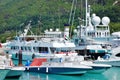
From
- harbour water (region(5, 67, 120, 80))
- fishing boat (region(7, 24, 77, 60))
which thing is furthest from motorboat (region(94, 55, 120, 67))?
harbour water (region(5, 67, 120, 80))

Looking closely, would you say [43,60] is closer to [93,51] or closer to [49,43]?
[49,43]

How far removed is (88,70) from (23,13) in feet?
420

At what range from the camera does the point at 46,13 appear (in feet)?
529

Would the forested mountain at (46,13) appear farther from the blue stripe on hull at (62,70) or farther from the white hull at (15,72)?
the white hull at (15,72)

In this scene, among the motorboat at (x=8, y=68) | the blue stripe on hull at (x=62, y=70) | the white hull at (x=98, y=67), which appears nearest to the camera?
the motorboat at (x=8, y=68)

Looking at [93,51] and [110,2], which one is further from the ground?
[110,2]

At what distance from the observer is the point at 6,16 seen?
189250 millimetres

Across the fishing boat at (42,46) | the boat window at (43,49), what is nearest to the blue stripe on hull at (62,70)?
the fishing boat at (42,46)

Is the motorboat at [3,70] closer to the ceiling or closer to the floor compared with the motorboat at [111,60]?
closer to the ceiling

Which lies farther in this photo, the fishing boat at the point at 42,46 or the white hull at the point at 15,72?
the fishing boat at the point at 42,46

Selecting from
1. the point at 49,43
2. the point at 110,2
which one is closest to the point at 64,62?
the point at 49,43

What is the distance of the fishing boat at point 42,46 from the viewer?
6347cm

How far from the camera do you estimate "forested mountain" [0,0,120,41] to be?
13138 cm

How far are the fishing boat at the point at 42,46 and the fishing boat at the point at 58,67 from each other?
20.3 feet
